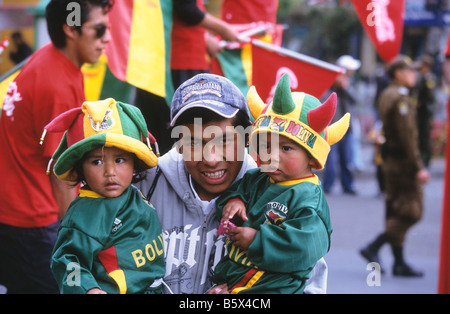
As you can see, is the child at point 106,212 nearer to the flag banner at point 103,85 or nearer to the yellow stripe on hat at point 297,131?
the yellow stripe on hat at point 297,131

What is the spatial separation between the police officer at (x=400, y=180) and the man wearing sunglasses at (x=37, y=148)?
147 inches

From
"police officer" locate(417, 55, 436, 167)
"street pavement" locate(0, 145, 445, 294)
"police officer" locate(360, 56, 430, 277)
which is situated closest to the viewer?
"street pavement" locate(0, 145, 445, 294)

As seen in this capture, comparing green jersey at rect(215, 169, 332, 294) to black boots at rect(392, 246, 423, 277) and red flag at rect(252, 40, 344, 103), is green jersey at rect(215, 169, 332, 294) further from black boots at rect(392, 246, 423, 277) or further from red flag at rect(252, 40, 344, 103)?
black boots at rect(392, 246, 423, 277)

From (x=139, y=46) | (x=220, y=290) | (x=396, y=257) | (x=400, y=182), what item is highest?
(x=139, y=46)

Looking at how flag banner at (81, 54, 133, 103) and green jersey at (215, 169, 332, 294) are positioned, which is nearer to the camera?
green jersey at (215, 169, 332, 294)

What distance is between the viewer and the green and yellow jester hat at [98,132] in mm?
2125

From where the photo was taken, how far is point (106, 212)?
2.12 metres

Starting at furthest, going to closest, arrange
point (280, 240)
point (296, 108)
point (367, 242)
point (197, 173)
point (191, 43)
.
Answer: point (367, 242) → point (191, 43) → point (197, 173) → point (296, 108) → point (280, 240)

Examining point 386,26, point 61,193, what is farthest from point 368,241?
point 61,193

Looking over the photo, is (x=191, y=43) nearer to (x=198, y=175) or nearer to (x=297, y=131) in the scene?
(x=198, y=175)

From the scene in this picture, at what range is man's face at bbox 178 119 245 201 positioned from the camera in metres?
2.25

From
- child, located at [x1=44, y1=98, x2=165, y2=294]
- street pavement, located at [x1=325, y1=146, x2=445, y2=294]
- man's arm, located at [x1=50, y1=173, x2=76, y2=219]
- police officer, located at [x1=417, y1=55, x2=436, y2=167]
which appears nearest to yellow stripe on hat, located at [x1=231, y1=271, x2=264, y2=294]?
child, located at [x1=44, y1=98, x2=165, y2=294]

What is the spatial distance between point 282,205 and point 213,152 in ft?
1.12

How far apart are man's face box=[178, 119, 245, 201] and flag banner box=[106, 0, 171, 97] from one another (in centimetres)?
135
